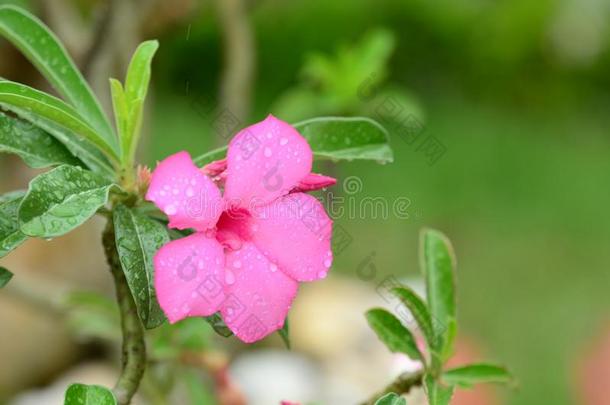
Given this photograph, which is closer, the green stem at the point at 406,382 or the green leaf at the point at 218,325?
the green leaf at the point at 218,325

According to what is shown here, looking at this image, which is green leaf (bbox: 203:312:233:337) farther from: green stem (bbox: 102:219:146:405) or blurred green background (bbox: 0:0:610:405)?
blurred green background (bbox: 0:0:610:405)

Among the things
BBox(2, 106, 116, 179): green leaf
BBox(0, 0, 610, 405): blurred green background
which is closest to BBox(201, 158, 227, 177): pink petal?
BBox(2, 106, 116, 179): green leaf

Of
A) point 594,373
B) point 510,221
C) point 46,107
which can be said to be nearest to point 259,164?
point 46,107

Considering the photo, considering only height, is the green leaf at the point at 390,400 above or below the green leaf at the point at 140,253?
below

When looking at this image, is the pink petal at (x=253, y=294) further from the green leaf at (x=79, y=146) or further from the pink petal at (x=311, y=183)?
the green leaf at (x=79, y=146)

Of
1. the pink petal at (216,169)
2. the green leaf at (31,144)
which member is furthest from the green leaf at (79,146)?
the pink petal at (216,169)

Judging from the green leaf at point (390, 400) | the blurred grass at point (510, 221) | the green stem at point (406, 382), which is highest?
the blurred grass at point (510, 221)

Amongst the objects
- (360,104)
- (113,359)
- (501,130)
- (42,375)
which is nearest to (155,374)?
(360,104)

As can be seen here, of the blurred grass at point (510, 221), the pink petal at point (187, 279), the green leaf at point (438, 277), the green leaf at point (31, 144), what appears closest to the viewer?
the pink petal at point (187, 279)
